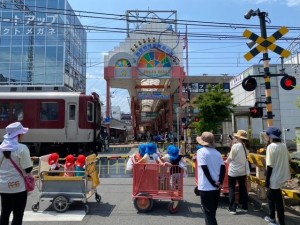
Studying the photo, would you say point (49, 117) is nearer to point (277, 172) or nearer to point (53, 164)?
point (53, 164)

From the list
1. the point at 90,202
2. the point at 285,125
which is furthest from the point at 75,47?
the point at 90,202

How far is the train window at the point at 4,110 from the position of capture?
17281 millimetres

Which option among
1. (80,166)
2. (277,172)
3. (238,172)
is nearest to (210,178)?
(277,172)

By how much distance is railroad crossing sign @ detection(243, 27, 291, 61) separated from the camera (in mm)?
9547

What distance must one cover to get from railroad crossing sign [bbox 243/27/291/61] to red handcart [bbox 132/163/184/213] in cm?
447

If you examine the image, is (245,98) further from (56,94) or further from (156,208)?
(156,208)

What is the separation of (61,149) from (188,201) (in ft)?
35.2

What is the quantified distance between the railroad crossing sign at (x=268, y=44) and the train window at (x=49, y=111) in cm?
1057

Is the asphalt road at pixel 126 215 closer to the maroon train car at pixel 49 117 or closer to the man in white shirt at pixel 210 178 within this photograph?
the man in white shirt at pixel 210 178

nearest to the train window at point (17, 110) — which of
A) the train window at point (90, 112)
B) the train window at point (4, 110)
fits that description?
the train window at point (4, 110)

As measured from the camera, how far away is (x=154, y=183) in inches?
289

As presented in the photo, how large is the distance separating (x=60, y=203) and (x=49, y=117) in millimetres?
10434

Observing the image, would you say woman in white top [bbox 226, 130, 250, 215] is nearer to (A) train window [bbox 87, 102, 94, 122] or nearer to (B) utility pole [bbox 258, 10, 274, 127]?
(B) utility pole [bbox 258, 10, 274, 127]

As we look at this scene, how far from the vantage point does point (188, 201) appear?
8305 millimetres
